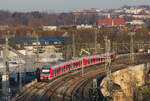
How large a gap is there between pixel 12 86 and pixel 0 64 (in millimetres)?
5358

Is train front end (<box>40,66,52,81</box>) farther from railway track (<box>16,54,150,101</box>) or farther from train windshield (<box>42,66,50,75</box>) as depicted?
railway track (<box>16,54,150,101</box>)

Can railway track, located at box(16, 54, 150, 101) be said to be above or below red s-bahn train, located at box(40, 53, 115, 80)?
below

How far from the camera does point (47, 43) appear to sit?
3075 cm

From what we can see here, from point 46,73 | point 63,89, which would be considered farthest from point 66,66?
point 63,89

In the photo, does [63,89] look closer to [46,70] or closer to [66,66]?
[46,70]

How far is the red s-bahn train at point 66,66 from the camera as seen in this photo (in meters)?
17.0

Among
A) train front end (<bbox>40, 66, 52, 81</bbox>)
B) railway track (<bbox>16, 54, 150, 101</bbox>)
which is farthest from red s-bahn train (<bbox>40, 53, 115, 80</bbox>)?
railway track (<bbox>16, 54, 150, 101</bbox>)

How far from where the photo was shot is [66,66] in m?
19.4

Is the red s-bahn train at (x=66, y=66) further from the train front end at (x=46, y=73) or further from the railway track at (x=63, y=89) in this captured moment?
the railway track at (x=63, y=89)

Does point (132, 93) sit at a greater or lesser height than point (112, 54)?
lesser

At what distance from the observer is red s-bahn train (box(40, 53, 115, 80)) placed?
670 inches

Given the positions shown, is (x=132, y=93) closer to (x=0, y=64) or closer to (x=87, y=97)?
(x=87, y=97)

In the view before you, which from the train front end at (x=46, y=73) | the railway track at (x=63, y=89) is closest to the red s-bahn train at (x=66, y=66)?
the train front end at (x=46, y=73)

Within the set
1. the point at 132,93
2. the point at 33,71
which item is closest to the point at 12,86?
the point at 33,71
